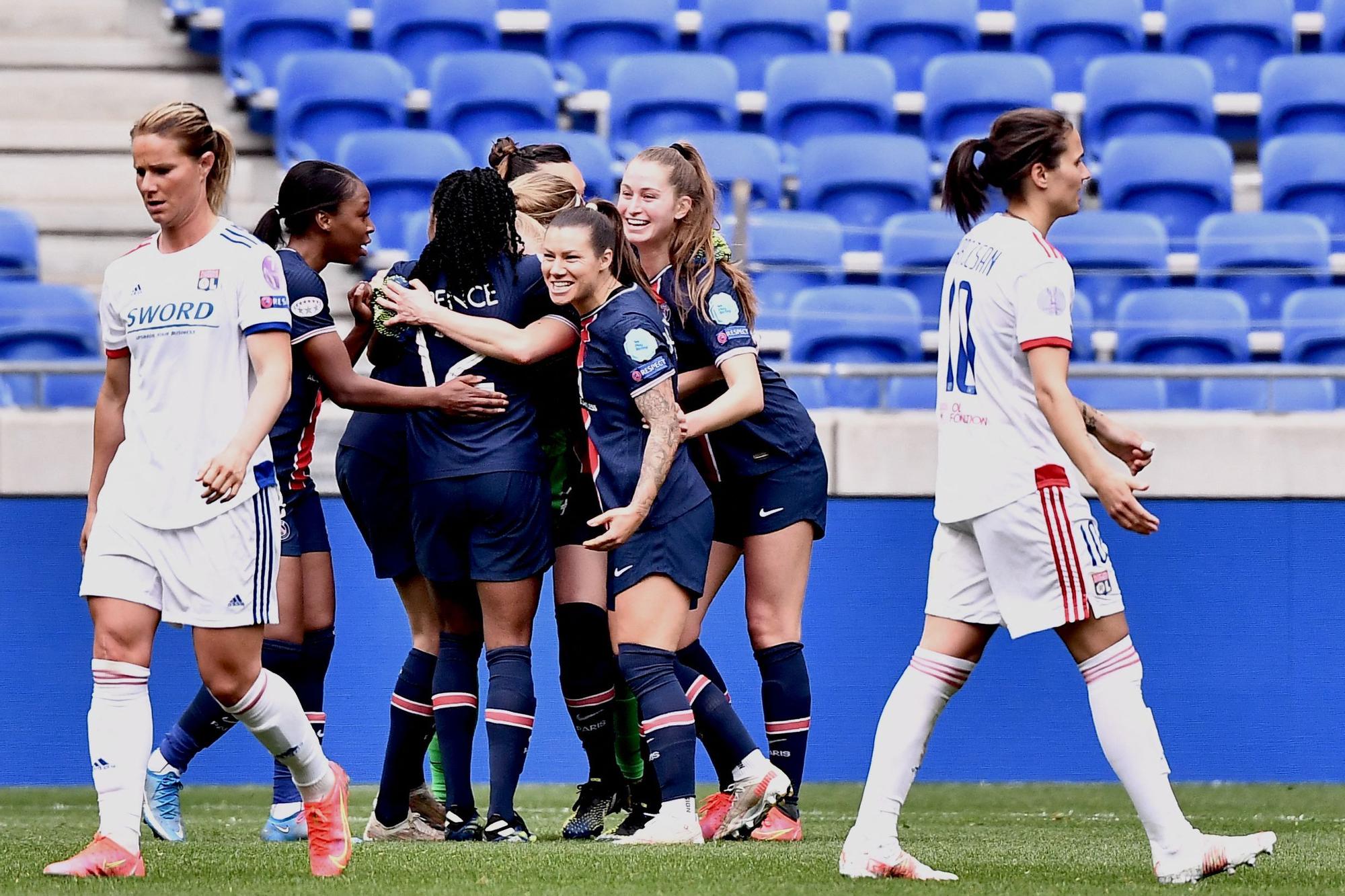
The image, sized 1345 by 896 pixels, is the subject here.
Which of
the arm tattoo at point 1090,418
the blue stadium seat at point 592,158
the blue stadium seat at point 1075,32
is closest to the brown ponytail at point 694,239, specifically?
the arm tattoo at point 1090,418

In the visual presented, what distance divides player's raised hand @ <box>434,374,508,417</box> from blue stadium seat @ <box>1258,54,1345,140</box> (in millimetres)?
7034

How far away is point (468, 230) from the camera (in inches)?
190

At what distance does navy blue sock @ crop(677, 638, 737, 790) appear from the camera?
508 centimetres

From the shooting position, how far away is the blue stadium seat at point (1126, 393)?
7.44 metres

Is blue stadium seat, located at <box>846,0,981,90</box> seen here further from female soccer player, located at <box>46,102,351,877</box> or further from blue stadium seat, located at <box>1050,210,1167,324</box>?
female soccer player, located at <box>46,102,351,877</box>

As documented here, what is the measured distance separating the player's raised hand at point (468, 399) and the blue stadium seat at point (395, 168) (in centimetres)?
478

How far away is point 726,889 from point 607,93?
24.5 ft

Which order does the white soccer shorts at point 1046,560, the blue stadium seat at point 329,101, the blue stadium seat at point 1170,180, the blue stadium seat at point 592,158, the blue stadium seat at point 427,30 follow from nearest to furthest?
1. the white soccer shorts at point 1046,560
2. the blue stadium seat at point 592,158
3. the blue stadium seat at point 1170,180
4. the blue stadium seat at point 329,101
5. the blue stadium seat at point 427,30

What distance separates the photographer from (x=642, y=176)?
192 inches

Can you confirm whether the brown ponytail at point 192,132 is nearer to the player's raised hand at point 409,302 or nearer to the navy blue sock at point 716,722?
the player's raised hand at point 409,302

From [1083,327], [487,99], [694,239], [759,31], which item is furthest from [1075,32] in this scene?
[694,239]

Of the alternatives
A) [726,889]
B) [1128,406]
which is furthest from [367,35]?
[726,889]

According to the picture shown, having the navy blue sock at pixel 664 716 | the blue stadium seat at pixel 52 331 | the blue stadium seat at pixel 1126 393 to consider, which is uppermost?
the blue stadium seat at pixel 52 331

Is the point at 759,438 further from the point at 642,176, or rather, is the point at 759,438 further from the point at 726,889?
the point at 726,889
